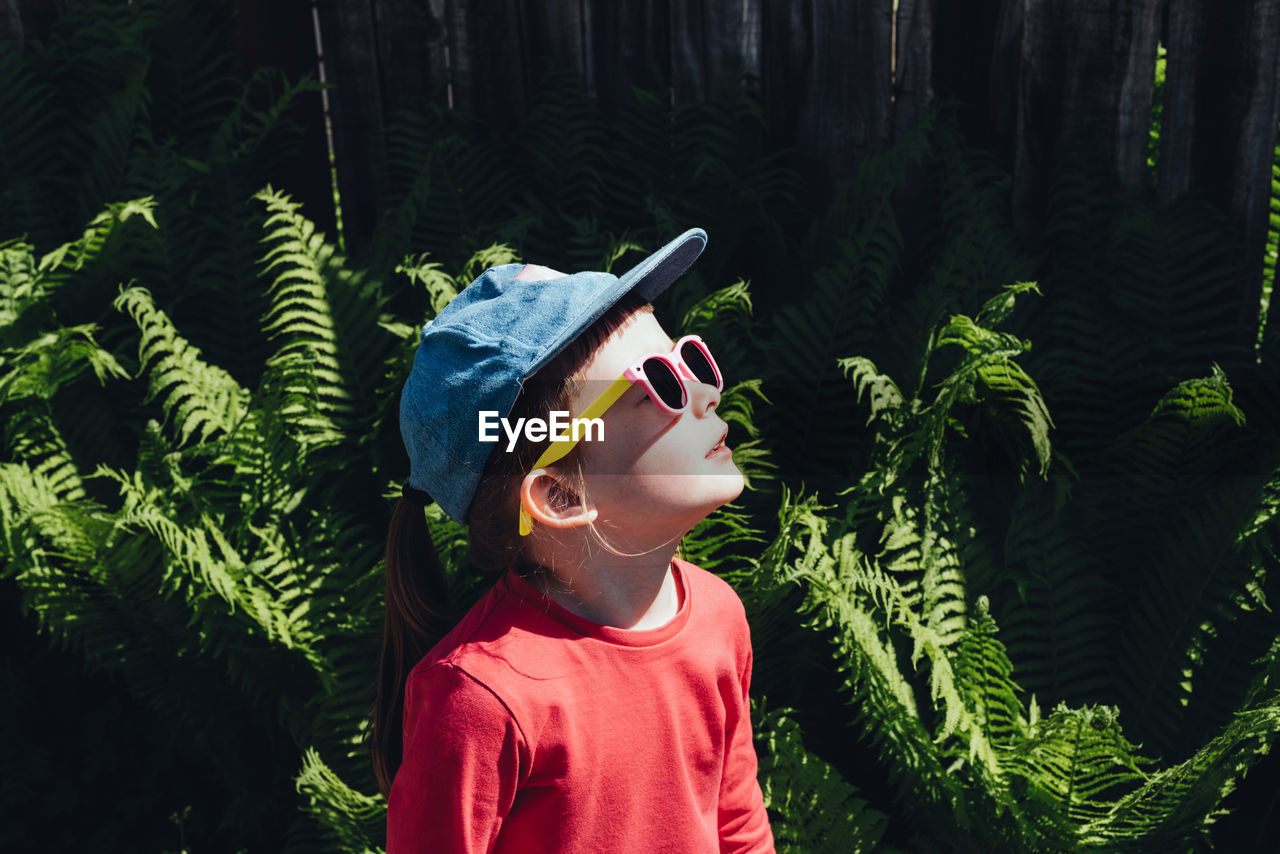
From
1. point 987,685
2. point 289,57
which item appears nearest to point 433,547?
point 987,685

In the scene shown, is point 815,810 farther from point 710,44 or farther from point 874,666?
point 710,44

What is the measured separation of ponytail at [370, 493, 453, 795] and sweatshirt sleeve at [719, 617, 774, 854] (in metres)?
0.45

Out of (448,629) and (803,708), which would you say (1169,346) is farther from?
(448,629)

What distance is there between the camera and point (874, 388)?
2.60 m

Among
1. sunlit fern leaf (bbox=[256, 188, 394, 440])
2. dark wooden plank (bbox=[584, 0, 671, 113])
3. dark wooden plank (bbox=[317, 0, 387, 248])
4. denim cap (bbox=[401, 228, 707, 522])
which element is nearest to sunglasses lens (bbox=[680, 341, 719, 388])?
denim cap (bbox=[401, 228, 707, 522])

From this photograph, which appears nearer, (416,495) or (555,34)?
(416,495)

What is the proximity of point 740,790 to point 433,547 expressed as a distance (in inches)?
23.0

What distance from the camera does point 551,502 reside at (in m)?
1.47

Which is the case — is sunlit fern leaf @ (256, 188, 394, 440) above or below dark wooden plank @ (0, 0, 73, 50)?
below

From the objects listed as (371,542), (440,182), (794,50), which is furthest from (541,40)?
(371,542)

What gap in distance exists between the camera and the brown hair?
1455 millimetres

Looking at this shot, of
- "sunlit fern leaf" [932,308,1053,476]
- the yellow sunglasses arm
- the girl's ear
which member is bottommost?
"sunlit fern leaf" [932,308,1053,476]

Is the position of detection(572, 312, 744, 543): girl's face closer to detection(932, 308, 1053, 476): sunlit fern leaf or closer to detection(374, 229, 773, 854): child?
detection(374, 229, 773, 854): child

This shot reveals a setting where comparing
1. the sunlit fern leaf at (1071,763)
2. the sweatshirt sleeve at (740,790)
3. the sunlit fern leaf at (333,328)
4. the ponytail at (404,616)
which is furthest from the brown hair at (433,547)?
the sunlit fern leaf at (333,328)
